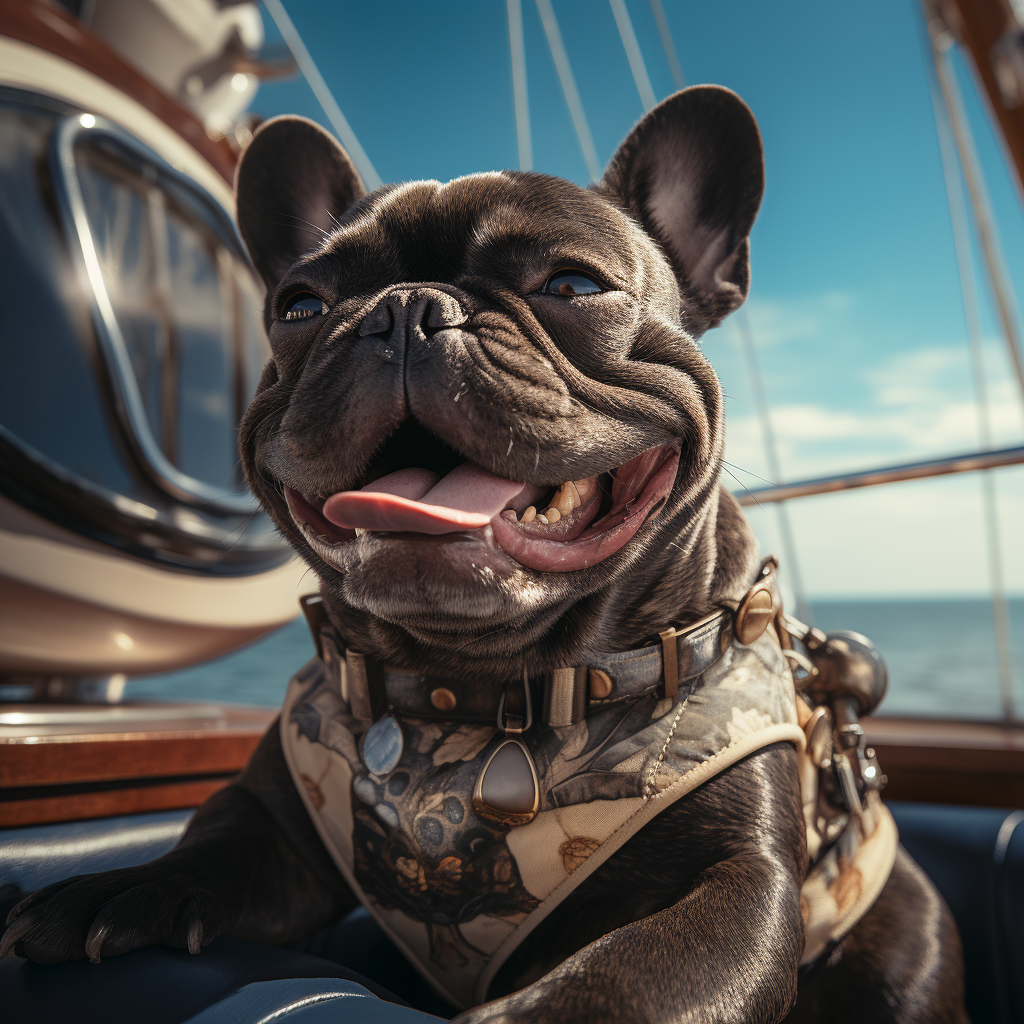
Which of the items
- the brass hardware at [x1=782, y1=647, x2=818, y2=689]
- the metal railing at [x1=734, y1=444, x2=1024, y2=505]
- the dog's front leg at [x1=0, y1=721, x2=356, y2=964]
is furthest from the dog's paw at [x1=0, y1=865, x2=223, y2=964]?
the metal railing at [x1=734, y1=444, x2=1024, y2=505]

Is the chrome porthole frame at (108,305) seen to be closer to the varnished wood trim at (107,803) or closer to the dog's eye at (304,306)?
the varnished wood trim at (107,803)

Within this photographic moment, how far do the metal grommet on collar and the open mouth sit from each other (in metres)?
0.17

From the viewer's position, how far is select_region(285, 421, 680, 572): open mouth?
0.58 meters

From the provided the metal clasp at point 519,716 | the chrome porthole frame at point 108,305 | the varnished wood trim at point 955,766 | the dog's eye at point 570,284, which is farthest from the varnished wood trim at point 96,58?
the varnished wood trim at point 955,766

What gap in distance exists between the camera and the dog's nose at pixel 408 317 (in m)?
0.64

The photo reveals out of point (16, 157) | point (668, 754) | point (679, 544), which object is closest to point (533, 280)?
point (679, 544)

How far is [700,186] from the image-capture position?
95 centimetres

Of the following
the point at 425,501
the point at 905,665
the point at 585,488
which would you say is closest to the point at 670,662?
the point at 585,488

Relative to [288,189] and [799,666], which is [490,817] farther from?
[288,189]

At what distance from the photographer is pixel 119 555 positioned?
150 centimetres

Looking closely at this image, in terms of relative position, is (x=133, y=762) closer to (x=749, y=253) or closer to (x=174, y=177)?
(x=749, y=253)

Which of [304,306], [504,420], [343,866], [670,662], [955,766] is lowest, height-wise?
[955,766]

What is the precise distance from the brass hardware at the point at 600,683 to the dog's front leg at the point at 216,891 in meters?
0.41

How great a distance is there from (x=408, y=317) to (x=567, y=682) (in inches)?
15.4
